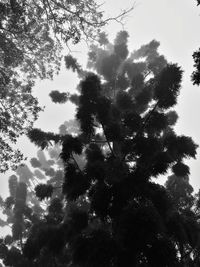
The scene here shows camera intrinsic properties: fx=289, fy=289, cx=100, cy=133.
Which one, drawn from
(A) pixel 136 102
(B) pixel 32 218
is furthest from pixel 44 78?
(B) pixel 32 218

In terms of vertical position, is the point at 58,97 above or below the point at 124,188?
above

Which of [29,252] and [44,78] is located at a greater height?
[44,78]

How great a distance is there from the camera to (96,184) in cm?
878

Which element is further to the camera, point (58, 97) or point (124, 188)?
point (58, 97)

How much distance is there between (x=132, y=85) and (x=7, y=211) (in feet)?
65.2

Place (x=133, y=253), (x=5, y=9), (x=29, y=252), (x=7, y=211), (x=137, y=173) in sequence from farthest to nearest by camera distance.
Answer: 1. (x=7, y=211)
2. (x=5, y=9)
3. (x=29, y=252)
4. (x=137, y=173)
5. (x=133, y=253)

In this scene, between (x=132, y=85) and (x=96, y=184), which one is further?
(x=132, y=85)

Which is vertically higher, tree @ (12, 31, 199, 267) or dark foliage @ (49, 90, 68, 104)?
dark foliage @ (49, 90, 68, 104)

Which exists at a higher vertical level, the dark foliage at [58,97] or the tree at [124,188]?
the dark foliage at [58,97]

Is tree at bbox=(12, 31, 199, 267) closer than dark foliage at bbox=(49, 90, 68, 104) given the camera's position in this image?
Yes

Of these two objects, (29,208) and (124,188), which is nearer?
(124,188)

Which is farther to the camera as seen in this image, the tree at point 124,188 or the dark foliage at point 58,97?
the dark foliage at point 58,97

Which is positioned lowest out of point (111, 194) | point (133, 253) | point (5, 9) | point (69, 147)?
point (133, 253)

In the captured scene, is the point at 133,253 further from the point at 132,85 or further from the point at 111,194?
the point at 132,85
